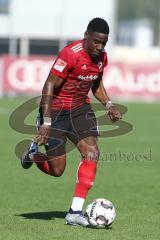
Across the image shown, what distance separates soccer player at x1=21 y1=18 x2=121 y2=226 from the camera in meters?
9.40

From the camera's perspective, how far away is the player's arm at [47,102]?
9266mm

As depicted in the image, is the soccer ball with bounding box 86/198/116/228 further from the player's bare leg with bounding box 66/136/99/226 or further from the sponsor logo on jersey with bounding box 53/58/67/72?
the sponsor logo on jersey with bounding box 53/58/67/72

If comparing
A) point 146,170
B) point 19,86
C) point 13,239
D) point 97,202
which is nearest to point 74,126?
point 97,202

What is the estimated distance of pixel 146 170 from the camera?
1557 centimetres

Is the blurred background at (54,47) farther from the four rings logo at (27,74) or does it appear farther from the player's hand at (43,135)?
the player's hand at (43,135)

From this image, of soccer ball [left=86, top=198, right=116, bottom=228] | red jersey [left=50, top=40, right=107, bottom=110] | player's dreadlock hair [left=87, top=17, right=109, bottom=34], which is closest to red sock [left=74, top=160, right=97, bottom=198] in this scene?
soccer ball [left=86, top=198, right=116, bottom=228]

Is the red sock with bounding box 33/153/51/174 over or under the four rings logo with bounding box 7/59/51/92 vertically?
over

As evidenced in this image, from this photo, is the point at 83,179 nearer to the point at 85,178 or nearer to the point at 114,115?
the point at 85,178

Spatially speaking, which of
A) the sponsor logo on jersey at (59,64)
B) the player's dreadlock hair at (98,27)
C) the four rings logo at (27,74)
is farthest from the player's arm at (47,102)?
the four rings logo at (27,74)

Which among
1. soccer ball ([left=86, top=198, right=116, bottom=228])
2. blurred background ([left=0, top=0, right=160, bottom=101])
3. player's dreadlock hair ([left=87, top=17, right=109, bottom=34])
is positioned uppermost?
player's dreadlock hair ([left=87, top=17, right=109, bottom=34])

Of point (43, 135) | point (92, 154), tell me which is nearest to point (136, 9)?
point (92, 154)

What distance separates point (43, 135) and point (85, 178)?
76 cm

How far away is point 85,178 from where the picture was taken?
9.56 meters

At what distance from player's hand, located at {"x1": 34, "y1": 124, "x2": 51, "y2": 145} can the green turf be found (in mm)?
939
